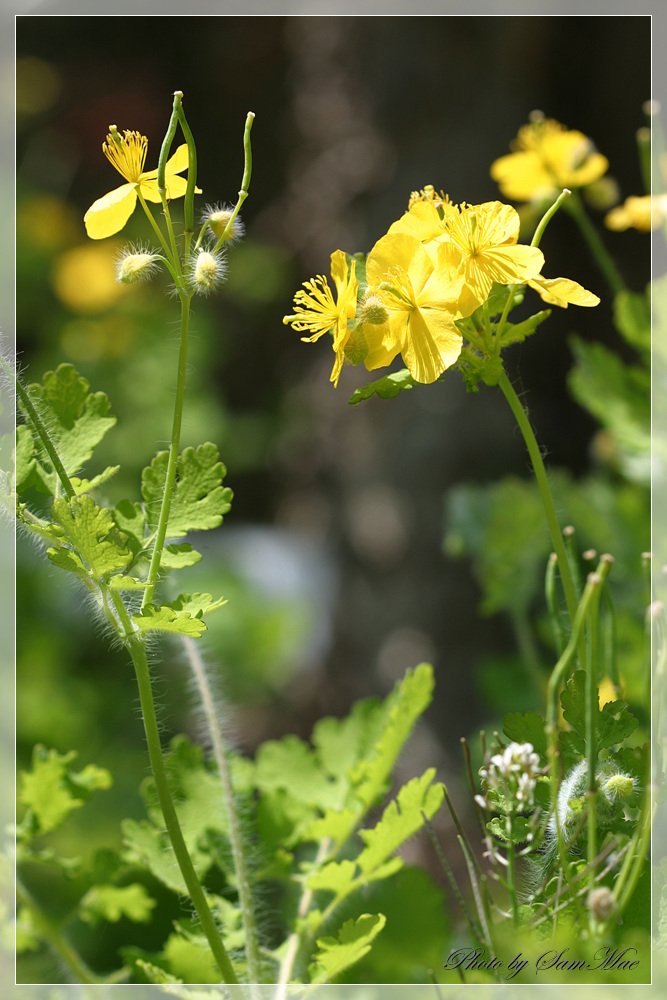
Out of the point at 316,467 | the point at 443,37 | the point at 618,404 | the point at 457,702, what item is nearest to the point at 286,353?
the point at 316,467

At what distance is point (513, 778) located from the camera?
13.0 inches

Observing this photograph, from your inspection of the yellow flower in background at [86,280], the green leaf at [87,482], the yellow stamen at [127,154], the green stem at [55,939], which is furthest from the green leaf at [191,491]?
the yellow flower in background at [86,280]

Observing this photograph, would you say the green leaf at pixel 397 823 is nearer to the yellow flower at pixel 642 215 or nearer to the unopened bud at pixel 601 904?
the unopened bud at pixel 601 904

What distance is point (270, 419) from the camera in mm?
2328

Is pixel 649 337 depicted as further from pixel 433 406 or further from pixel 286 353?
pixel 286 353

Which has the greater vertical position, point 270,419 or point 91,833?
point 270,419

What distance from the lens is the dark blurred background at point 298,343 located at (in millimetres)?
1429

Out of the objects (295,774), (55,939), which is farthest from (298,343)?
(55,939)

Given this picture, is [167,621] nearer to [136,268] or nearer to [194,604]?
[194,604]

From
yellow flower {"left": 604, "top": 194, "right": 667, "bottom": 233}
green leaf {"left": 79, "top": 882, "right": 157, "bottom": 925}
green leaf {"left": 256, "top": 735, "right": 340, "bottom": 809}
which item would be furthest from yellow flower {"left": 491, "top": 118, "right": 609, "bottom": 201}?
green leaf {"left": 79, "top": 882, "right": 157, "bottom": 925}

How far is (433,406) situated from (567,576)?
4.30ft

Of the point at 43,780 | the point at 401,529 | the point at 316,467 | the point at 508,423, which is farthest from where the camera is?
the point at 316,467

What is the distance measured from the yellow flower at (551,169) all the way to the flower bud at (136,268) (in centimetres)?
38

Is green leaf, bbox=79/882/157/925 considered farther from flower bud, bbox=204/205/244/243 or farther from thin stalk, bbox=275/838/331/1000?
flower bud, bbox=204/205/244/243
